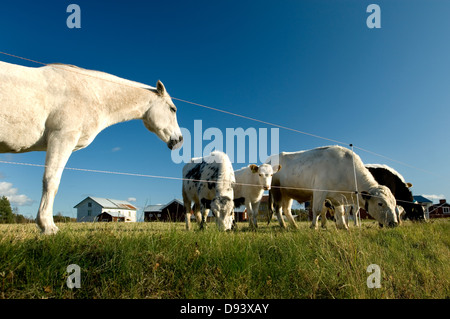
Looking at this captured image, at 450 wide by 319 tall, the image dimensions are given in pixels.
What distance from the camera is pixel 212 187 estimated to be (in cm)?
999

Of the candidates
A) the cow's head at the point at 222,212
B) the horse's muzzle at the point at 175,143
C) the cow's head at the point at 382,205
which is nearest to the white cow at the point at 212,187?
the cow's head at the point at 222,212

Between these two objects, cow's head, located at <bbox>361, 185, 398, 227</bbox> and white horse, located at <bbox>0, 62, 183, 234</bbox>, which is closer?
white horse, located at <bbox>0, 62, 183, 234</bbox>

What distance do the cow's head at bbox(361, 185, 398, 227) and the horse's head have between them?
641 cm

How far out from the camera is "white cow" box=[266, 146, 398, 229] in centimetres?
937

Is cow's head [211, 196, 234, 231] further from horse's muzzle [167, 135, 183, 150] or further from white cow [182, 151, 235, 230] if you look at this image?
horse's muzzle [167, 135, 183, 150]

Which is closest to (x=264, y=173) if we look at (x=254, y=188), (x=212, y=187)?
(x=254, y=188)

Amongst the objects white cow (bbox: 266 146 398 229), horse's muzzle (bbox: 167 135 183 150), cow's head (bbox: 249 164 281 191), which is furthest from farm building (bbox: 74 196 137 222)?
white cow (bbox: 266 146 398 229)

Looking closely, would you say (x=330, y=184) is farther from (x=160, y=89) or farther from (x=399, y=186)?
(x=160, y=89)

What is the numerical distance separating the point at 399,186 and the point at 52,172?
1435 centimetres

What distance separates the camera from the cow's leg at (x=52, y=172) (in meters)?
3.86

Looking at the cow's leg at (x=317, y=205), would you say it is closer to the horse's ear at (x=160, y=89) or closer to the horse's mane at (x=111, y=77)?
the horse's ear at (x=160, y=89)
